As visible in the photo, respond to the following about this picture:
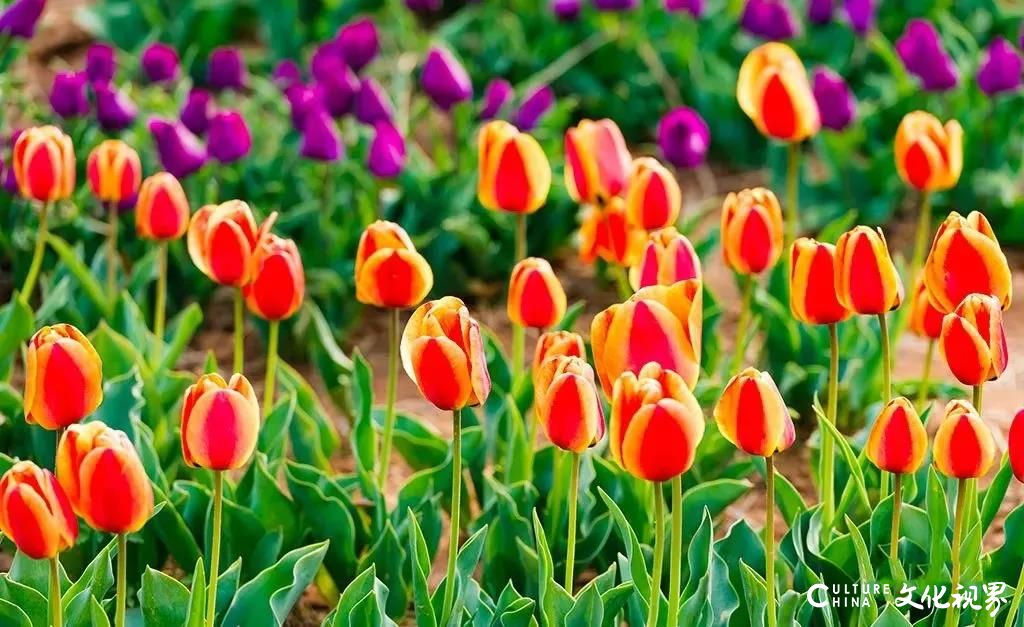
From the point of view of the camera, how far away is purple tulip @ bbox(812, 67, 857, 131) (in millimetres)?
3984

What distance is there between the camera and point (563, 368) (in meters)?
2.13

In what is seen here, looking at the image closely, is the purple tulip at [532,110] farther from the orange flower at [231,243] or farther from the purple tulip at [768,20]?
the orange flower at [231,243]

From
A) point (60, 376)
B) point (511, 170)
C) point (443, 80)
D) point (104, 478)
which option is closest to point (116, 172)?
point (511, 170)

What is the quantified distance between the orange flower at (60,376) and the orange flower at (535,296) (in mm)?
673

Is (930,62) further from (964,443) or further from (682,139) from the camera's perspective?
(964,443)

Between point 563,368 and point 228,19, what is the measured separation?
11.6ft

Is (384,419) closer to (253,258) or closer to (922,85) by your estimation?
(253,258)

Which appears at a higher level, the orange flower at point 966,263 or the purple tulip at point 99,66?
the orange flower at point 966,263

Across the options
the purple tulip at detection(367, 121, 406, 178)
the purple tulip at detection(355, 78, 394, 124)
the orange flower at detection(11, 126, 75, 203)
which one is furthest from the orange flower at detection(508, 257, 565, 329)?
the purple tulip at detection(355, 78, 394, 124)

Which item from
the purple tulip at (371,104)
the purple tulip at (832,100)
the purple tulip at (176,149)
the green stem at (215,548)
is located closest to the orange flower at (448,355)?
the green stem at (215,548)

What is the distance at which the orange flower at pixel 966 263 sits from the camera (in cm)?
231

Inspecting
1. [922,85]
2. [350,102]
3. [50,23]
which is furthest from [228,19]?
[922,85]

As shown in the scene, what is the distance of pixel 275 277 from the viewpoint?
2699mm

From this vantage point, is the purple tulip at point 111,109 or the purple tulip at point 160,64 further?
the purple tulip at point 160,64
